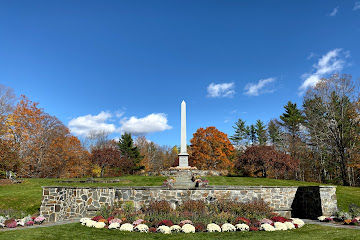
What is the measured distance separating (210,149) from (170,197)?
1054 inches

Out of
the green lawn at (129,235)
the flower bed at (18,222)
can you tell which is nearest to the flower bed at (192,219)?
the green lawn at (129,235)

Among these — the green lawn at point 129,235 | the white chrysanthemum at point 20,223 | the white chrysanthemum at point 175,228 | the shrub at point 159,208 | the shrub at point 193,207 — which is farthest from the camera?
the shrub at point 193,207

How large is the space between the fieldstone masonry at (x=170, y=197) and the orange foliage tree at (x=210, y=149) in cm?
2423

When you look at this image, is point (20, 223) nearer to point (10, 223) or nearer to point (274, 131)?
point (10, 223)

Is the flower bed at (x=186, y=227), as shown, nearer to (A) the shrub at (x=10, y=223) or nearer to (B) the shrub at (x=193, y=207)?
(B) the shrub at (x=193, y=207)

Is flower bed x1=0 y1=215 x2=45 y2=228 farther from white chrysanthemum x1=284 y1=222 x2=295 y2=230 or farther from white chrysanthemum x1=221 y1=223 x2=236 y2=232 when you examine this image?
white chrysanthemum x1=284 y1=222 x2=295 y2=230

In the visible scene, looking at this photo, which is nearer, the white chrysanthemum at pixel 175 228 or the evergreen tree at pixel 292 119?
the white chrysanthemum at pixel 175 228

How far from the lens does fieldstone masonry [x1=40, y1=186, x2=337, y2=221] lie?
33.7 ft

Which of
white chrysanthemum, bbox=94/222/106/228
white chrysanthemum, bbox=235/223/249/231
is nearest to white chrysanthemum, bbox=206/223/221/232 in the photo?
white chrysanthemum, bbox=235/223/249/231

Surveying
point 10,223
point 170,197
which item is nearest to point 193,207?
point 170,197

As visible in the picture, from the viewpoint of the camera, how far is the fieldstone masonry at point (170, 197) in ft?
33.7

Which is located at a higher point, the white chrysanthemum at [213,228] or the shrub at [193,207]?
the shrub at [193,207]

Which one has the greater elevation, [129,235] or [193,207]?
[193,207]

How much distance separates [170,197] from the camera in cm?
1189
